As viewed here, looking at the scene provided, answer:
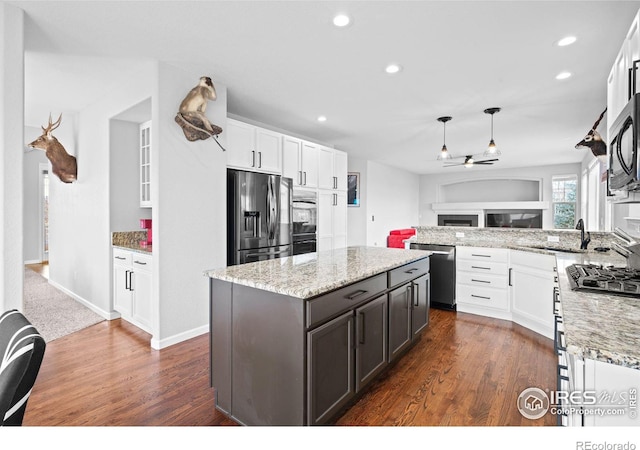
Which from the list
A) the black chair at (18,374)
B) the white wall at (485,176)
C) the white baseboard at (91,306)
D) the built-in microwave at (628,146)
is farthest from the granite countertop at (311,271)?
the white wall at (485,176)

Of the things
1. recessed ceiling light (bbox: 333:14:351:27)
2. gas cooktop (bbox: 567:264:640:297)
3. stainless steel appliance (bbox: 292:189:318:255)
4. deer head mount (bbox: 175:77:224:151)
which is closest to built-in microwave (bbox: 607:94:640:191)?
gas cooktop (bbox: 567:264:640:297)

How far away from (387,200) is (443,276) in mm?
5324

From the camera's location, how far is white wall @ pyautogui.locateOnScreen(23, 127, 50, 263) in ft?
23.4

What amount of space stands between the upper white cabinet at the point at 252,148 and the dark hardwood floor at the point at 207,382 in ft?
6.37

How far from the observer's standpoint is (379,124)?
4.98 metres

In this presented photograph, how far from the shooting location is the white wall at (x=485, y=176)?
9.01m

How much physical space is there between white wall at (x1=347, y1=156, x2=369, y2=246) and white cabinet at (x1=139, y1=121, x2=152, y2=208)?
4.73 metres

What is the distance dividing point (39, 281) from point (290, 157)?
4.79m

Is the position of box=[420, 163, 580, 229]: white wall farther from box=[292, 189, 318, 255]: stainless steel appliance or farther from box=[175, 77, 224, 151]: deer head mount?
box=[175, 77, 224, 151]: deer head mount

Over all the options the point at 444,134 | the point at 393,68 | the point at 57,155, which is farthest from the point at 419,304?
the point at 57,155

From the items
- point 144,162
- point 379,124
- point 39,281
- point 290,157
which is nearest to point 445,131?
point 379,124

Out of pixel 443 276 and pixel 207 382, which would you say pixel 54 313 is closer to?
pixel 207 382

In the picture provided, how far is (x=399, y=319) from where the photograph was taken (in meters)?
2.50
